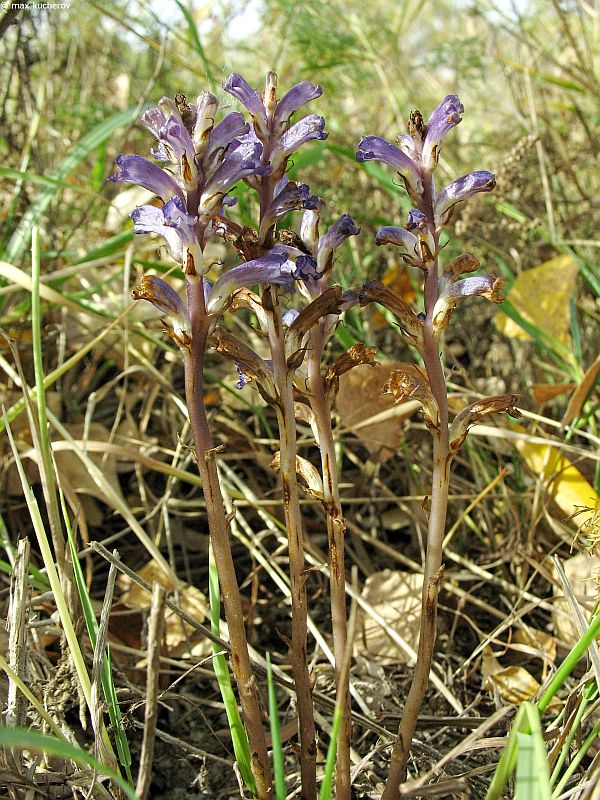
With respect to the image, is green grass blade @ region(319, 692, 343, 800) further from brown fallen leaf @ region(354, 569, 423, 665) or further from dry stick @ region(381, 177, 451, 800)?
brown fallen leaf @ region(354, 569, 423, 665)

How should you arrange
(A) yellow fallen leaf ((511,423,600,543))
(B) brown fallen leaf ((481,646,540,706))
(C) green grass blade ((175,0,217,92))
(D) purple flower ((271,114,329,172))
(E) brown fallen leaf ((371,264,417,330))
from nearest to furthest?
1. (D) purple flower ((271,114,329,172))
2. (B) brown fallen leaf ((481,646,540,706))
3. (C) green grass blade ((175,0,217,92))
4. (A) yellow fallen leaf ((511,423,600,543))
5. (E) brown fallen leaf ((371,264,417,330))

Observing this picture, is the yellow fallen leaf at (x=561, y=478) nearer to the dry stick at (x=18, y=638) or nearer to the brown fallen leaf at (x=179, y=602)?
the brown fallen leaf at (x=179, y=602)

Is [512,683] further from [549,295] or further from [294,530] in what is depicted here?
[549,295]

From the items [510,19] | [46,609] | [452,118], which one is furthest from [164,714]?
[510,19]

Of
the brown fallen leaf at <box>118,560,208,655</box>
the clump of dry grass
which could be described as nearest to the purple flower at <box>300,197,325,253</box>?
the clump of dry grass

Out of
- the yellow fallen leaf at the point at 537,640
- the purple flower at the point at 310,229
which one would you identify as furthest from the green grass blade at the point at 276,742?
the yellow fallen leaf at the point at 537,640

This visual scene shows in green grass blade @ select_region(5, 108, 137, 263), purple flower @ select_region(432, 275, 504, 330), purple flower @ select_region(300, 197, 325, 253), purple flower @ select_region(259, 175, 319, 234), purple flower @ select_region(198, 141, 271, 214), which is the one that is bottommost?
purple flower @ select_region(432, 275, 504, 330)

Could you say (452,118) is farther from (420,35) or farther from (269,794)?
(420,35)
